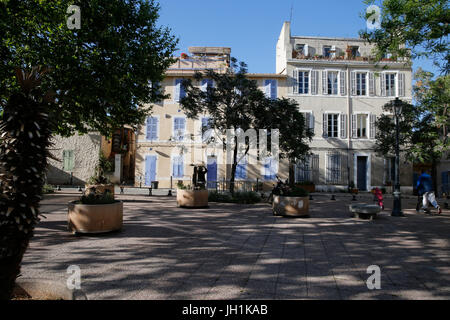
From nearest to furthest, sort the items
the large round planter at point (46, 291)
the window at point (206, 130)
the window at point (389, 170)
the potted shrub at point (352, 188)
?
1. the large round planter at point (46, 291)
2. the window at point (206, 130)
3. the potted shrub at point (352, 188)
4. the window at point (389, 170)

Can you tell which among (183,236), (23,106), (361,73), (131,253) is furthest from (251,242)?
(361,73)

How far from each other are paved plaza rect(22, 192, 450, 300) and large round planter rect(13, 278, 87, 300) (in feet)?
1.83

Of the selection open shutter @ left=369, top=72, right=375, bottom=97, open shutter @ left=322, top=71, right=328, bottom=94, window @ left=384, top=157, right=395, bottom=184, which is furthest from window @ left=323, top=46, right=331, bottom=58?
window @ left=384, top=157, right=395, bottom=184

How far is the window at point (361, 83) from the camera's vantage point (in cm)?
2167

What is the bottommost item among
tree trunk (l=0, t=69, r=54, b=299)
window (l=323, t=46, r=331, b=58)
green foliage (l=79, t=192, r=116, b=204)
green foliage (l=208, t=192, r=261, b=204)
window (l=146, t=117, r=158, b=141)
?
green foliage (l=208, t=192, r=261, b=204)

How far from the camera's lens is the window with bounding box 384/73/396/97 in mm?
21625

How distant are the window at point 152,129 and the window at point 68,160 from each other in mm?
6205

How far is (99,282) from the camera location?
331 cm

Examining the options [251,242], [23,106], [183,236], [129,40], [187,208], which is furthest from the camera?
[187,208]

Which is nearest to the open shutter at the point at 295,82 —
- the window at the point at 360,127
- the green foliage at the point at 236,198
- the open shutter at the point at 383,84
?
the window at the point at 360,127

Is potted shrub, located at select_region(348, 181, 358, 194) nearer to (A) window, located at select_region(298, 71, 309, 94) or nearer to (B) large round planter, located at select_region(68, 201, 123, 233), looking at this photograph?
(A) window, located at select_region(298, 71, 309, 94)

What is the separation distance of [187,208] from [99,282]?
7.33 meters

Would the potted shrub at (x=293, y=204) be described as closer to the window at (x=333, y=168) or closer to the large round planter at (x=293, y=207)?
the large round planter at (x=293, y=207)

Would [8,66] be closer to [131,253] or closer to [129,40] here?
[129,40]
